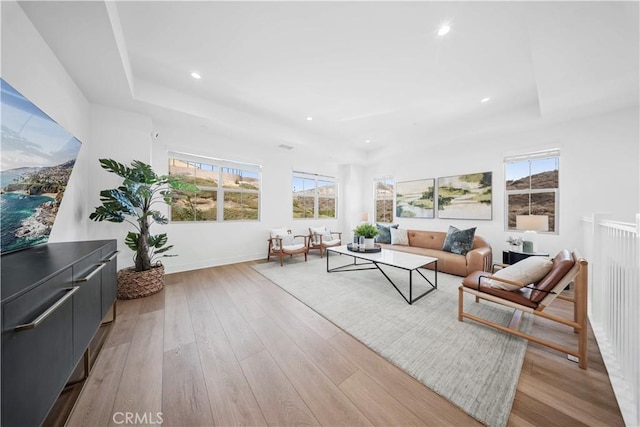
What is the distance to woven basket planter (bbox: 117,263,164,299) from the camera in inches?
110

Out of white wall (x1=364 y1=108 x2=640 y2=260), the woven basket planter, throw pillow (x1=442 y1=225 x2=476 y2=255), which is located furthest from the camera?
throw pillow (x1=442 y1=225 x2=476 y2=255)

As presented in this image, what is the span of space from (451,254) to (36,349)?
482cm

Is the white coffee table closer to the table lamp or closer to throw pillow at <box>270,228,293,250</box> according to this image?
throw pillow at <box>270,228,293,250</box>

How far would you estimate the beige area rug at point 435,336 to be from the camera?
1.40 metres

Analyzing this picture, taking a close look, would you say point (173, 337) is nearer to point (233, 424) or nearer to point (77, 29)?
point (233, 424)

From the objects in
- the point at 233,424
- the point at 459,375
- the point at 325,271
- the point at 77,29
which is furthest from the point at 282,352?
the point at 77,29

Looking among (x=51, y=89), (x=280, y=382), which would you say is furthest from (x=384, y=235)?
(x=51, y=89)

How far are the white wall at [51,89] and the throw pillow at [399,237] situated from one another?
5.37 metres

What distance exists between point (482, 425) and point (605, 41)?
3200 mm

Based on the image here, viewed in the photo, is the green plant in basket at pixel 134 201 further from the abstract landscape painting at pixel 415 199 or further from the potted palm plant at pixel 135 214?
the abstract landscape painting at pixel 415 199

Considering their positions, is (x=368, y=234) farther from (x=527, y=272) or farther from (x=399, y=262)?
(x=527, y=272)

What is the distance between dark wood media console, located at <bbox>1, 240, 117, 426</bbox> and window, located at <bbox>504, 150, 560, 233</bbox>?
5827 millimetres

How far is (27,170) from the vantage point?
1.40m

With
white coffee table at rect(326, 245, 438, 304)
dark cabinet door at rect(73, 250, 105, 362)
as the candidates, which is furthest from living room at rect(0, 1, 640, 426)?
white coffee table at rect(326, 245, 438, 304)
